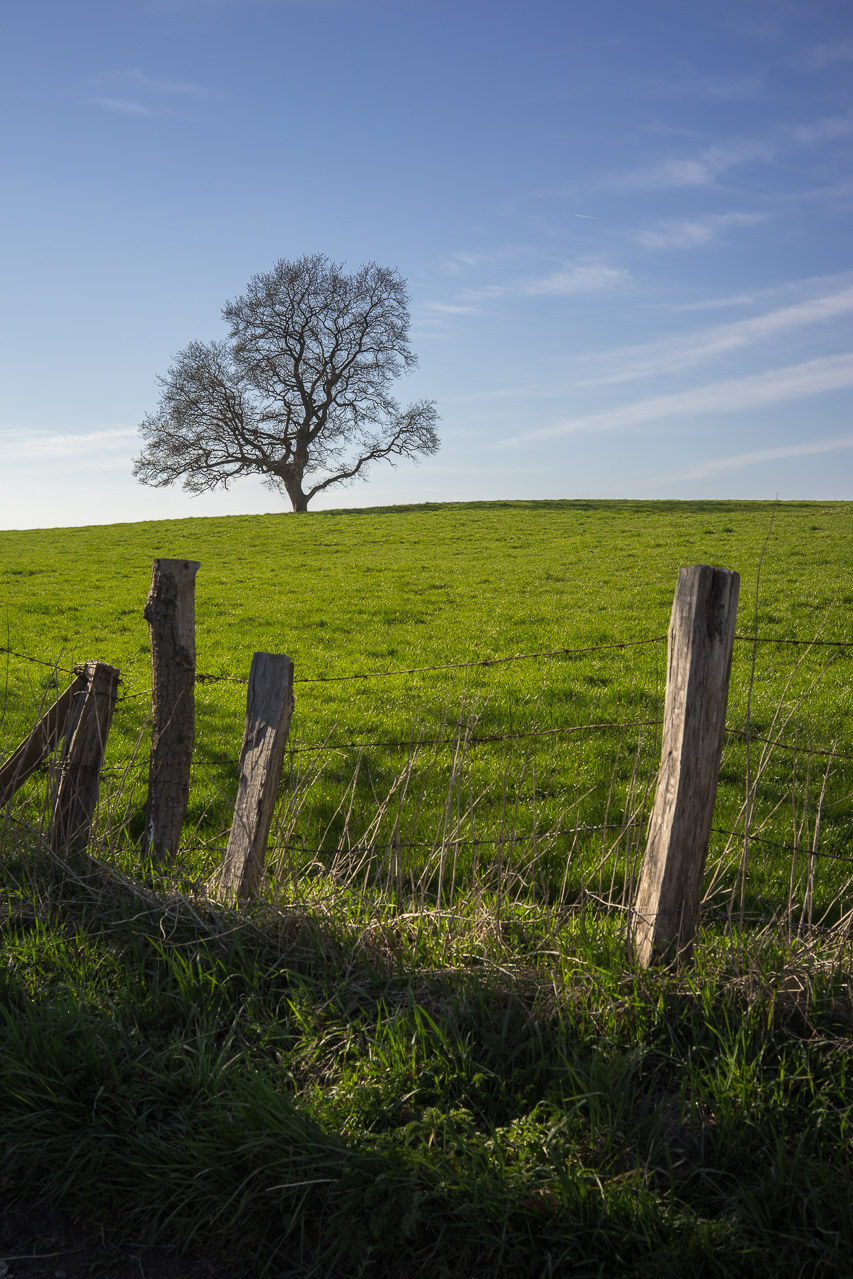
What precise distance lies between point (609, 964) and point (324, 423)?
4338cm

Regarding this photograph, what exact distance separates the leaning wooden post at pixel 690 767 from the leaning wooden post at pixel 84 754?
123 inches

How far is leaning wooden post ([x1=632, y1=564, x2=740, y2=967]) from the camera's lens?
11.5ft

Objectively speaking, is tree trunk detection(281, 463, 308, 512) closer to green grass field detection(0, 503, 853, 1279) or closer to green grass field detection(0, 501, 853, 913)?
green grass field detection(0, 501, 853, 913)

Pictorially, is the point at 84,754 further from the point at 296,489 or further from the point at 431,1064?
the point at 296,489

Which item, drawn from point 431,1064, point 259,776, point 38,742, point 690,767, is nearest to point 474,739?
point 259,776

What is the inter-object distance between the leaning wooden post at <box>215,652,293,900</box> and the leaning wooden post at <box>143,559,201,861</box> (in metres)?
0.60

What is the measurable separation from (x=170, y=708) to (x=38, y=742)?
101cm

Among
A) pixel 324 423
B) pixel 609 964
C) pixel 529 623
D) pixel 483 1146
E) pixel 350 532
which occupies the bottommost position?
pixel 483 1146

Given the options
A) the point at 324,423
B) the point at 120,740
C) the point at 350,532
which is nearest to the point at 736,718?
the point at 120,740

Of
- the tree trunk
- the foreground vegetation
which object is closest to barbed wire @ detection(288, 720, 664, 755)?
the foreground vegetation

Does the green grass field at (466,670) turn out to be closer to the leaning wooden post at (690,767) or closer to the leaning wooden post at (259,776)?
the leaning wooden post at (259,776)

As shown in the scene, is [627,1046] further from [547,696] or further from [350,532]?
[350,532]

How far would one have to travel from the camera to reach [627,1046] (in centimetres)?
317

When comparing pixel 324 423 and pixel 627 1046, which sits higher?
pixel 324 423
